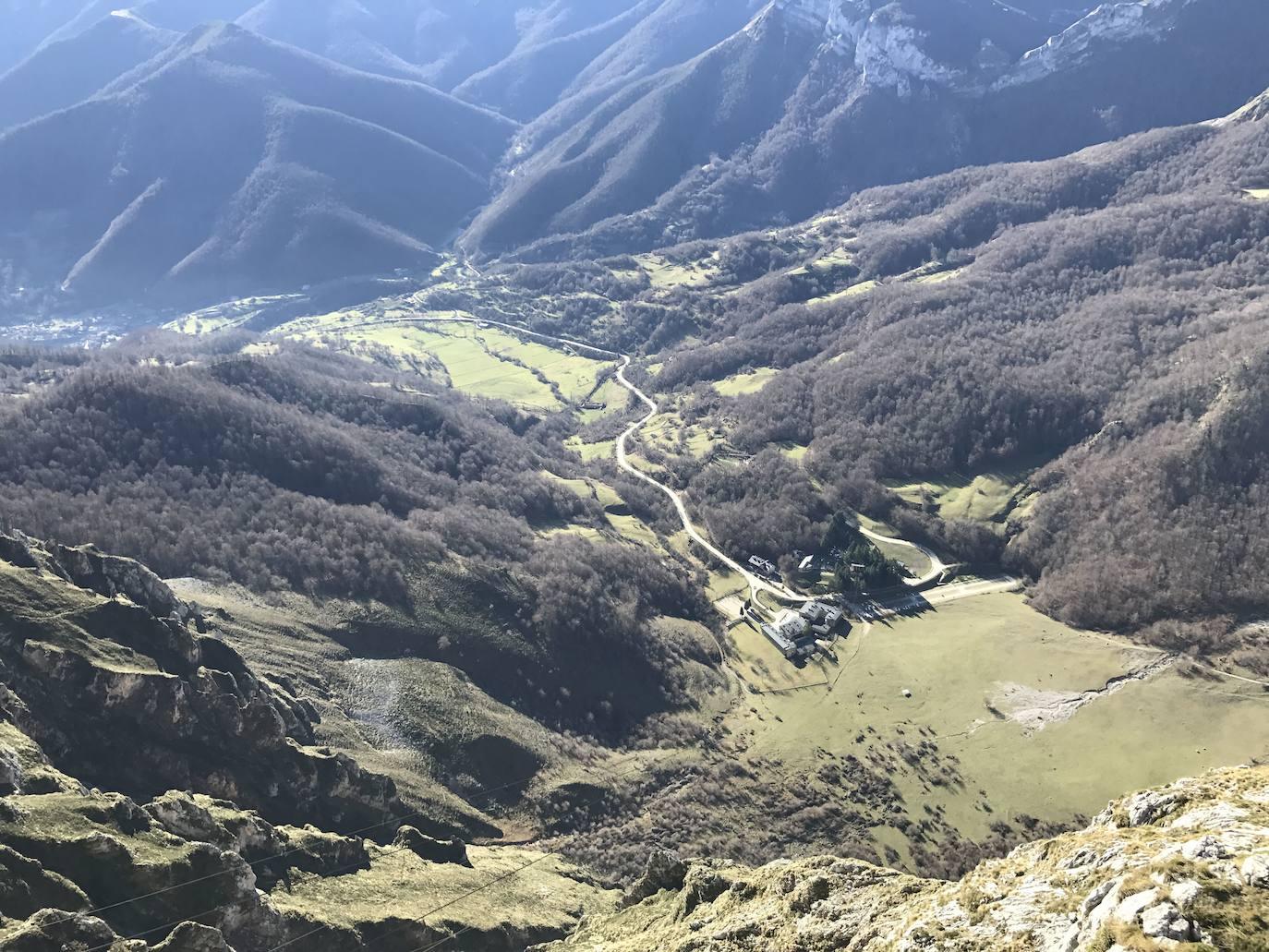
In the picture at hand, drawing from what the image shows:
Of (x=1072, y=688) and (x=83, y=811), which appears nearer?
(x=83, y=811)

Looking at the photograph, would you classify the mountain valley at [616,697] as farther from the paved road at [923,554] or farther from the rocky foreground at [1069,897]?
the paved road at [923,554]

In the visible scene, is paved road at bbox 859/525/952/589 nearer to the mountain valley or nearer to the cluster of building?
the mountain valley

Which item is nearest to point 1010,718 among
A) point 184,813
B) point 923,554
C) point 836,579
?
point 836,579

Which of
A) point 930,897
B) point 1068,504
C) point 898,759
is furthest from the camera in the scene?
point 1068,504

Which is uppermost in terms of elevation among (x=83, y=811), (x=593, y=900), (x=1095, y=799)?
(x=83, y=811)

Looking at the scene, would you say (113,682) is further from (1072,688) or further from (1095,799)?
(1072,688)

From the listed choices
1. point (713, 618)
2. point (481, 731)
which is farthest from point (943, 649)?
point (481, 731)

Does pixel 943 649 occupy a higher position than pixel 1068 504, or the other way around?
pixel 1068 504
